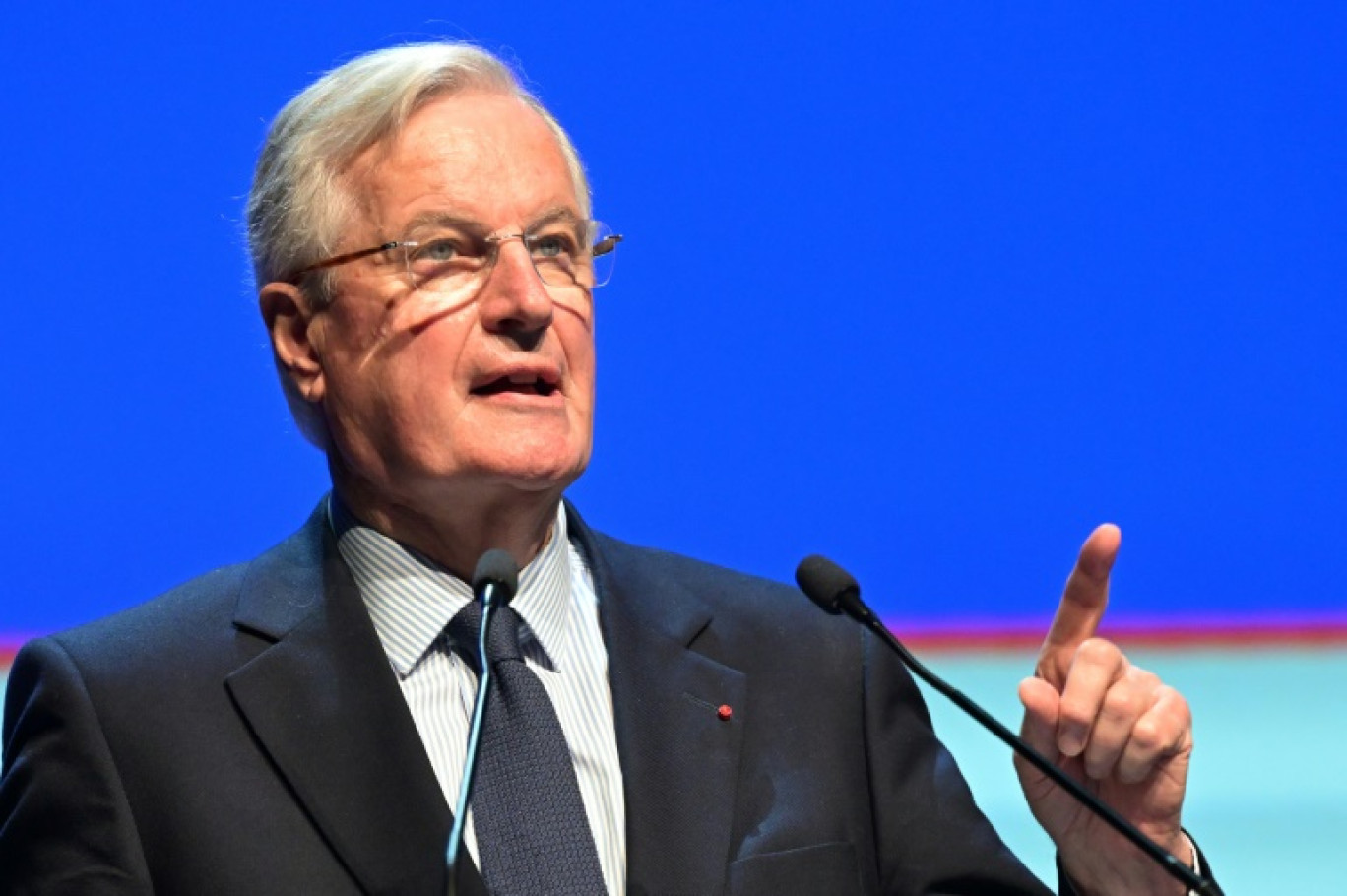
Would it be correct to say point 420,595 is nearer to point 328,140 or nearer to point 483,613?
point 483,613

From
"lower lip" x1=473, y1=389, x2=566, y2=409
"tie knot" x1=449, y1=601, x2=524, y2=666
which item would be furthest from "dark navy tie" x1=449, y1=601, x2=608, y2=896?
"lower lip" x1=473, y1=389, x2=566, y2=409

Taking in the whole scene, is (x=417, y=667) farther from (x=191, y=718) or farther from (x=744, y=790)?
(x=744, y=790)

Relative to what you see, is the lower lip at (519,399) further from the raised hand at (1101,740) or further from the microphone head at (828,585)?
the raised hand at (1101,740)

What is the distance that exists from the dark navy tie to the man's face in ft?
0.62

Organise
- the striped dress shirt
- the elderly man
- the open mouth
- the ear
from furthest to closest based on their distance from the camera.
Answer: the ear < the open mouth < the striped dress shirt < the elderly man

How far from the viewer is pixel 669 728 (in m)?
1.93

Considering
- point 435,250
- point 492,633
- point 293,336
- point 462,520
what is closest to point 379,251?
point 435,250

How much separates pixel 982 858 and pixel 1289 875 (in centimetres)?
98

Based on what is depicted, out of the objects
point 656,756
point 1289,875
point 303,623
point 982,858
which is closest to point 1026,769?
point 982,858

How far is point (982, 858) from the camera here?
195 centimetres

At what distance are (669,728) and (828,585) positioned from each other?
0.38m

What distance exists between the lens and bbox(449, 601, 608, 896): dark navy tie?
5.75 feet

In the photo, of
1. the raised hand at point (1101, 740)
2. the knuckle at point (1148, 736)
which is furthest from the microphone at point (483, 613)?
the knuckle at point (1148, 736)

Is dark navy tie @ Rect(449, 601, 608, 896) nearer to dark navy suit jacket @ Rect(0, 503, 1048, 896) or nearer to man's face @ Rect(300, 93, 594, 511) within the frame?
dark navy suit jacket @ Rect(0, 503, 1048, 896)
